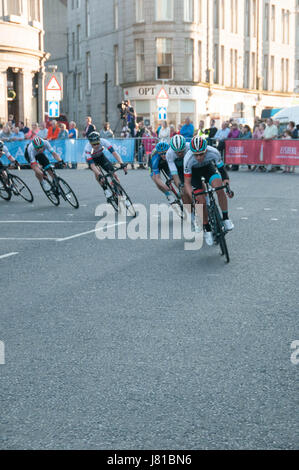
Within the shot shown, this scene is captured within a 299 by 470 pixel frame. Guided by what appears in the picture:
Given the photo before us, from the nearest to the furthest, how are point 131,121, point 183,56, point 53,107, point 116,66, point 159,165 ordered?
point 159,165
point 53,107
point 131,121
point 183,56
point 116,66

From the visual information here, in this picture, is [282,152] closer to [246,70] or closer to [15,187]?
[15,187]

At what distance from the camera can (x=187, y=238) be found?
41.6 ft

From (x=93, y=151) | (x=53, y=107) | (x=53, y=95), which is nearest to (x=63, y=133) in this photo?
(x=53, y=107)

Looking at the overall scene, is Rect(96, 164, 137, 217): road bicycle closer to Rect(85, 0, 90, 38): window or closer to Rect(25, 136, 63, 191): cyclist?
Rect(25, 136, 63, 191): cyclist

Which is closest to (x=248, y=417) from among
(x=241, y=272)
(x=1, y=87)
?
(x=241, y=272)

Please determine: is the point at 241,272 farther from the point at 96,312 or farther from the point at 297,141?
the point at 297,141

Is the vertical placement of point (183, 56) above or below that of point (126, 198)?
above

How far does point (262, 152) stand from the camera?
29.7 m

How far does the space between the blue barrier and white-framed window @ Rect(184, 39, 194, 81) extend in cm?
2498

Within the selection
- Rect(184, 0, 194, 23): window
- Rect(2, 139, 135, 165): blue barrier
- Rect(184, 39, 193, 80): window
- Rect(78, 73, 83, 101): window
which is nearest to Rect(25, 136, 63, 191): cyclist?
Rect(2, 139, 135, 165): blue barrier

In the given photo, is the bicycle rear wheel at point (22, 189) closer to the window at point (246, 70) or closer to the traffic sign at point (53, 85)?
the traffic sign at point (53, 85)

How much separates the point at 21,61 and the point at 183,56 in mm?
15898

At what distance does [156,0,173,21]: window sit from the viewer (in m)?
55.3
